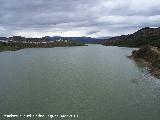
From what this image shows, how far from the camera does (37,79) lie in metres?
71.1

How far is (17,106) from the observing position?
149 ft

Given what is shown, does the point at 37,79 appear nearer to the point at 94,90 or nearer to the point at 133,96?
the point at 94,90

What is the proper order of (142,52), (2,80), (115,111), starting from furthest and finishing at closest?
(142,52)
(2,80)
(115,111)

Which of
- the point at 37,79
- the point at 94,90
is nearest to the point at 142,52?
the point at 37,79

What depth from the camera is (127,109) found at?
43.9 m

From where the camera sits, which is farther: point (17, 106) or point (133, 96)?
point (133, 96)

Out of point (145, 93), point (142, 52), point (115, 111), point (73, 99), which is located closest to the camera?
point (115, 111)

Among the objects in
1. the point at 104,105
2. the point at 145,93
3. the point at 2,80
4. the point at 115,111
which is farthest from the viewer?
the point at 2,80

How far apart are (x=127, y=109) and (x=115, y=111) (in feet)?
6.27

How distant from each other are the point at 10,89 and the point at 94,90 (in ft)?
48.1

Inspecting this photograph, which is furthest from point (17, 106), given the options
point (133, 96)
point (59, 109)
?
point (133, 96)

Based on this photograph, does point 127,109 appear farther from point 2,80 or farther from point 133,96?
point 2,80

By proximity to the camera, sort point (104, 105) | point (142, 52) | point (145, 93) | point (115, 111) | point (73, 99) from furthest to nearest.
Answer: point (142, 52), point (145, 93), point (73, 99), point (104, 105), point (115, 111)

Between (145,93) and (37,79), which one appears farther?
(37,79)
